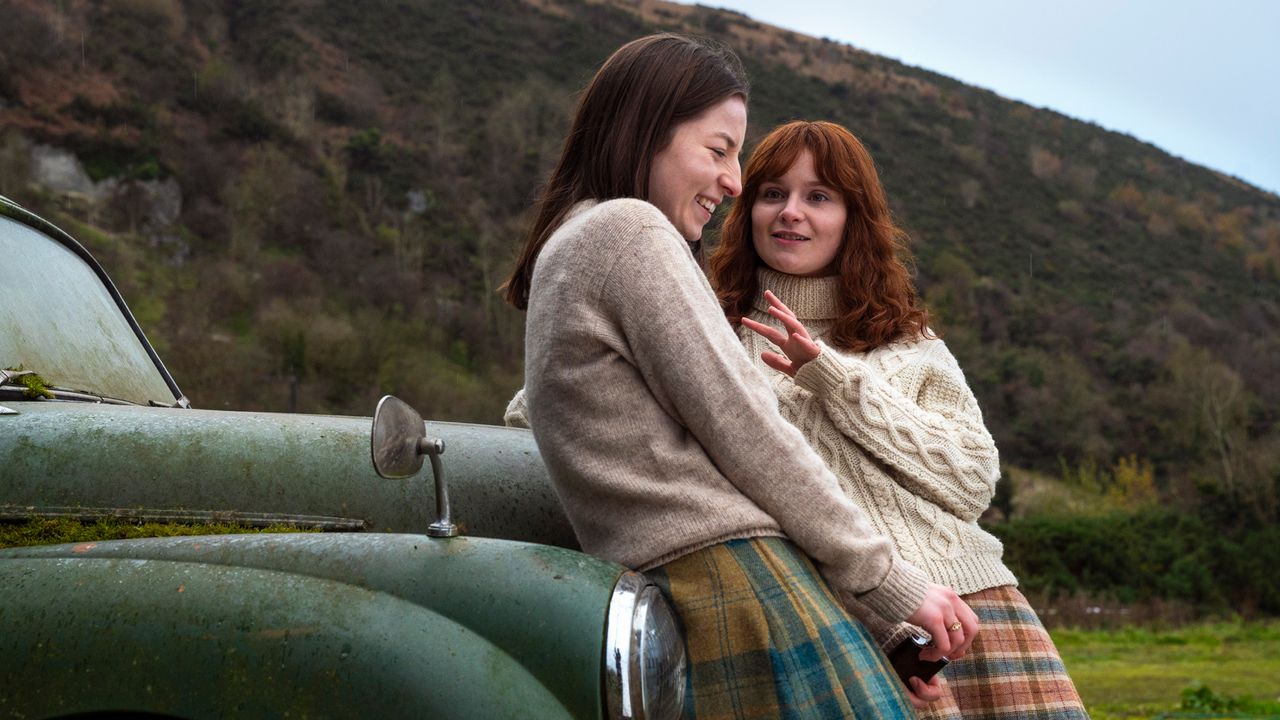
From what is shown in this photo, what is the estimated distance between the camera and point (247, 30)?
45.2 metres

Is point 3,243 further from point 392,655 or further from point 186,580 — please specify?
point 392,655

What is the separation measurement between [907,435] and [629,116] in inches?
42.2

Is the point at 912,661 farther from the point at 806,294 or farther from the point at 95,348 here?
the point at 95,348

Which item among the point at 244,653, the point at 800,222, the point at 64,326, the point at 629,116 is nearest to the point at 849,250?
the point at 800,222

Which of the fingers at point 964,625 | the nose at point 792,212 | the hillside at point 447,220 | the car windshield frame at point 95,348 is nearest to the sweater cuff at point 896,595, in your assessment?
the fingers at point 964,625

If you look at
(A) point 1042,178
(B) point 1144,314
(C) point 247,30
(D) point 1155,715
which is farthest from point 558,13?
(D) point 1155,715

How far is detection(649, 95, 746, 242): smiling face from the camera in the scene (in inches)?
98.1

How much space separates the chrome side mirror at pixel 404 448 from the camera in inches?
79.7

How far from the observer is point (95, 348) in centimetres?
325

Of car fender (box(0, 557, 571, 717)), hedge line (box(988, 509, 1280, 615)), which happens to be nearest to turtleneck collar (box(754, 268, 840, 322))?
car fender (box(0, 557, 571, 717))

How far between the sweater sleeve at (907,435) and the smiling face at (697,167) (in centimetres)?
57

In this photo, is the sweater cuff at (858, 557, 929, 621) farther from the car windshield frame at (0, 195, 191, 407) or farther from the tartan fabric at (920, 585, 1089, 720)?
the car windshield frame at (0, 195, 191, 407)

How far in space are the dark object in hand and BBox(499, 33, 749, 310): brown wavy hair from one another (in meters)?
1.05

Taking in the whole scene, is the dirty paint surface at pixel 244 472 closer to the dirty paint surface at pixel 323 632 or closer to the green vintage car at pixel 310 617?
the green vintage car at pixel 310 617
